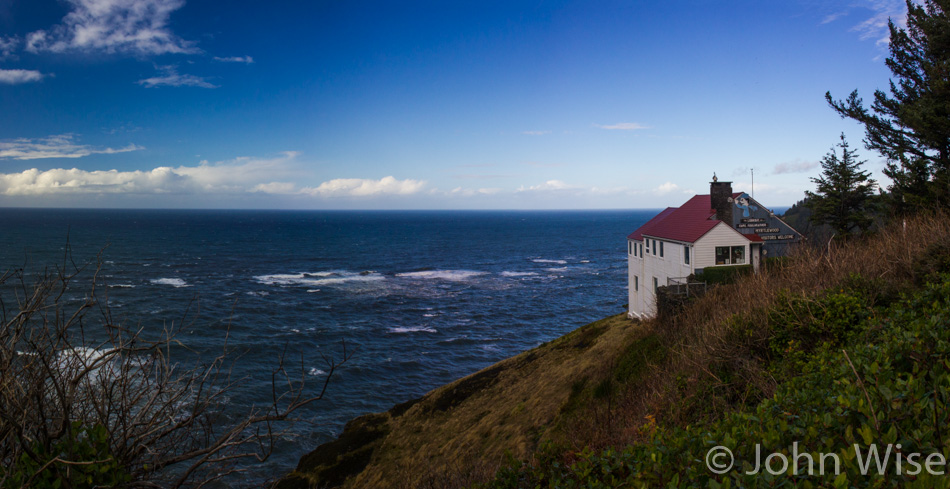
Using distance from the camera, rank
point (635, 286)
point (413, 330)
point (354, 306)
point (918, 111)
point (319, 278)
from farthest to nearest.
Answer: point (319, 278) → point (354, 306) → point (413, 330) → point (635, 286) → point (918, 111)

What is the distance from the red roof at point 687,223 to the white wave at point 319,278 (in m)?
53.6

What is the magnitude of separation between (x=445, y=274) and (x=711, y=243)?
60.9 m

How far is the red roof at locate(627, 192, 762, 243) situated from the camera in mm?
31703

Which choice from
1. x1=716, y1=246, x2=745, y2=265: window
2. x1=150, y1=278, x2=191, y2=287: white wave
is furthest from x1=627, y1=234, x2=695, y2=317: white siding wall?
x1=150, y1=278, x2=191, y2=287: white wave

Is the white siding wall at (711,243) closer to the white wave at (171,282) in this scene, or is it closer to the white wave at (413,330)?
the white wave at (413,330)

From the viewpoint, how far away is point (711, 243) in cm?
3119

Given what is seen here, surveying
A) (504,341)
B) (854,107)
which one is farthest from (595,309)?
(854,107)

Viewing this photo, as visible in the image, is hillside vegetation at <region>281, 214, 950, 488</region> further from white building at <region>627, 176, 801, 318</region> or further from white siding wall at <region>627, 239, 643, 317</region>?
white building at <region>627, 176, 801, 318</region>

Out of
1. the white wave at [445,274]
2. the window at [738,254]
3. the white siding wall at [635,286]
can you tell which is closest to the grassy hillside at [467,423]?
the white siding wall at [635,286]

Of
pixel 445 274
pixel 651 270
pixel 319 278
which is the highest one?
pixel 651 270

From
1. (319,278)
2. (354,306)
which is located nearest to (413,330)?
(354,306)

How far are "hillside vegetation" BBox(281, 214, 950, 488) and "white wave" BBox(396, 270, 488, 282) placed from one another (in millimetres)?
47624

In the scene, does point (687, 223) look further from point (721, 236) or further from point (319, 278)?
point (319, 278)

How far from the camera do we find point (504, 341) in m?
48.3
